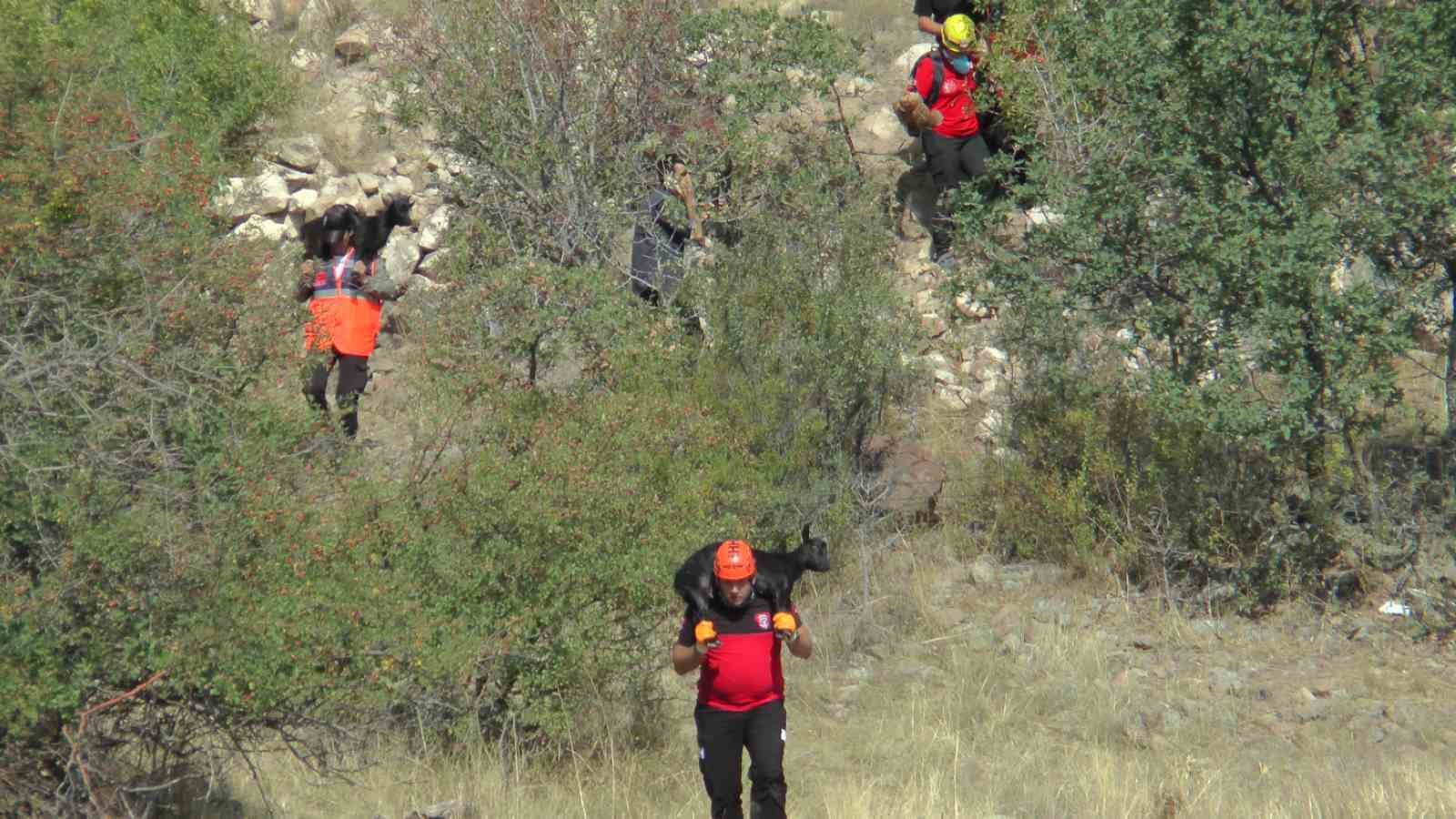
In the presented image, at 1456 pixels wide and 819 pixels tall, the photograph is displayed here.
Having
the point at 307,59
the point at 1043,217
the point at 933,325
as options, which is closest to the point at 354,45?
the point at 307,59

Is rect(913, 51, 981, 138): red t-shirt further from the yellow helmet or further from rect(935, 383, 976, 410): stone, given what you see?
Result: rect(935, 383, 976, 410): stone

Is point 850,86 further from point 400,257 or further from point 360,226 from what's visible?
point 360,226

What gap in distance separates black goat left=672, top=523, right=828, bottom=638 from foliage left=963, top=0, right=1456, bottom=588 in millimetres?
4021

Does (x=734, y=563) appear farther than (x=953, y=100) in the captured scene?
No

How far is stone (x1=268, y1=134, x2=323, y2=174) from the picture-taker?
1425 cm

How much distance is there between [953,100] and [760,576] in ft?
25.4

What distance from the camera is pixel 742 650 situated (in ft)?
18.3

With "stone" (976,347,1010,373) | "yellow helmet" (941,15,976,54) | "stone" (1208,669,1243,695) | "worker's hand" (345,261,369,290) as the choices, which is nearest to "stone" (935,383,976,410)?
"stone" (976,347,1010,373)

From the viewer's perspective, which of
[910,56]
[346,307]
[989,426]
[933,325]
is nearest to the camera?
[346,307]

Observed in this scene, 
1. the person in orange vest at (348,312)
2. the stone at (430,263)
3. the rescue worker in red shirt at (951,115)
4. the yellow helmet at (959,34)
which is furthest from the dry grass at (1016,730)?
the stone at (430,263)

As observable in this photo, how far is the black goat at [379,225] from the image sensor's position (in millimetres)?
13992

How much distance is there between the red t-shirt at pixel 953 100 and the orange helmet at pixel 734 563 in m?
7.72

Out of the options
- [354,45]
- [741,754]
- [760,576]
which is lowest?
[741,754]

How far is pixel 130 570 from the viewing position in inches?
221
